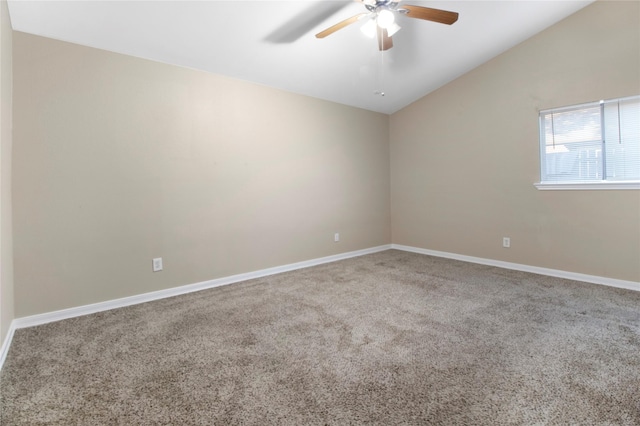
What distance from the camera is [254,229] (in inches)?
143

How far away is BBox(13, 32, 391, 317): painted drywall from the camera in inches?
95.4

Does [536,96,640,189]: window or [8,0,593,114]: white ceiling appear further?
[536,96,640,189]: window

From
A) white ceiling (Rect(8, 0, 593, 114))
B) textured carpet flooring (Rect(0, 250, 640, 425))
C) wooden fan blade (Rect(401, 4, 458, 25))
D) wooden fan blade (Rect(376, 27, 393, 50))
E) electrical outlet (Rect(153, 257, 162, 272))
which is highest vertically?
white ceiling (Rect(8, 0, 593, 114))

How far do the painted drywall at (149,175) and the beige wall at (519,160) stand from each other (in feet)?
4.83

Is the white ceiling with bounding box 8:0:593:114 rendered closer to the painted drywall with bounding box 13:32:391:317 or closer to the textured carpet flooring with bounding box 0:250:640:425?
the painted drywall with bounding box 13:32:391:317

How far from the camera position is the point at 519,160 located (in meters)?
3.72

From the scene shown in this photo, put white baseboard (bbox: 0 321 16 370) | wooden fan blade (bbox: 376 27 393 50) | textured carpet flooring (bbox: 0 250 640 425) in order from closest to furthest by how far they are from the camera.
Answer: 1. textured carpet flooring (bbox: 0 250 640 425)
2. white baseboard (bbox: 0 321 16 370)
3. wooden fan blade (bbox: 376 27 393 50)

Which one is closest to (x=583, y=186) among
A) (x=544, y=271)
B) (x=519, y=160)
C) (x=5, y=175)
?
(x=519, y=160)

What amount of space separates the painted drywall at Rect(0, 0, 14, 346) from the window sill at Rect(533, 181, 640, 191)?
15.7 feet

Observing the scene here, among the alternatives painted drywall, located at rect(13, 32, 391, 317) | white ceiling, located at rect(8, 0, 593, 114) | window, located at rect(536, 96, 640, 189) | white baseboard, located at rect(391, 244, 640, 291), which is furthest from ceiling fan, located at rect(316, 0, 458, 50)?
white baseboard, located at rect(391, 244, 640, 291)

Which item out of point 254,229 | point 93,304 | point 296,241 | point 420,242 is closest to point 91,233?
point 93,304

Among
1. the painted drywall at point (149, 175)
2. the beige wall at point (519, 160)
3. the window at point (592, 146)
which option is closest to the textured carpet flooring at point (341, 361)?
the painted drywall at point (149, 175)

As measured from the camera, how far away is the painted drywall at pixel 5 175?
197 cm

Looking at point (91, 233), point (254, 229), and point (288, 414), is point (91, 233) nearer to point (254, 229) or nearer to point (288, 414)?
point (254, 229)
